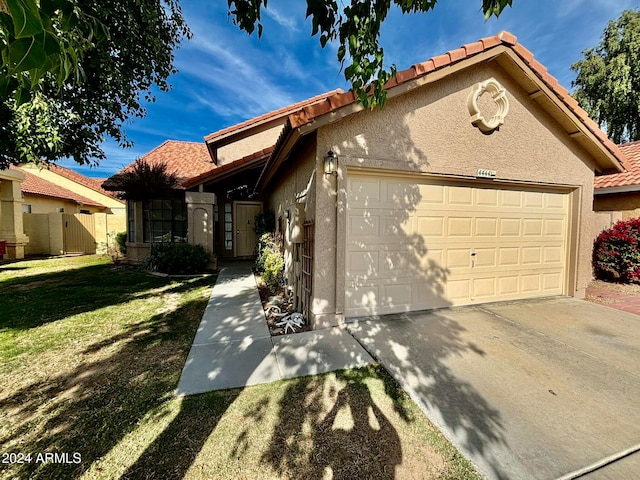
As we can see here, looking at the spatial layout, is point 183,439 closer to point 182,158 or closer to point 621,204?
point 621,204

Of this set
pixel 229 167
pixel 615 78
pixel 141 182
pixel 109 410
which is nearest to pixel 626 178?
pixel 615 78

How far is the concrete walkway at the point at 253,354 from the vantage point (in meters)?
3.20

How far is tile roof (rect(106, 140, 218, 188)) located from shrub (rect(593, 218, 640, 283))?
15.3m

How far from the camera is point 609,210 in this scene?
9078 mm

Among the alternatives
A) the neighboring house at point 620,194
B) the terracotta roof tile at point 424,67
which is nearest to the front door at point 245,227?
the terracotta roof tile at point 424,67

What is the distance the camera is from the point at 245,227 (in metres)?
12.7

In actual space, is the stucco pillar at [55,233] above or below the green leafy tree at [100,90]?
below

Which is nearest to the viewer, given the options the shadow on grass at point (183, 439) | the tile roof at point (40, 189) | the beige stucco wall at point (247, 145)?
the shadow on grass at point (183, 439)

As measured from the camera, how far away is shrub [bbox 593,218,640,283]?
7402mm

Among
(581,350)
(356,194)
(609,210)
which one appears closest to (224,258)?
(356,194)

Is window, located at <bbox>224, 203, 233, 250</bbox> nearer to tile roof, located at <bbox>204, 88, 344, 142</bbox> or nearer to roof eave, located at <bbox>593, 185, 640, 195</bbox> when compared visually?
tile roof, located at <bbox>204, 88, 344, 142</bbox>

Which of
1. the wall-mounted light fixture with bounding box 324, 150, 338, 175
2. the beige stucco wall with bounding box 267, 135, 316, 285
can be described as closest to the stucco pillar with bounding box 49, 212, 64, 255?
the beige stucco wall with bounding box 267, 135, 316, 285

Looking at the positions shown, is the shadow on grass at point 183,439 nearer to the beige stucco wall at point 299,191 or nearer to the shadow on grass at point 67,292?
the beige stucco wall at point 299,191

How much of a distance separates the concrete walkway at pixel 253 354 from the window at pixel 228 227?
784 cm
